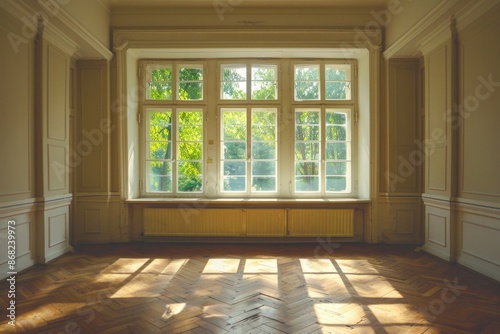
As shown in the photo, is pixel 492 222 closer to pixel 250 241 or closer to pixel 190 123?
pixel 250 241

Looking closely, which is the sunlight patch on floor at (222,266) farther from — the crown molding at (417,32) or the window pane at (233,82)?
the crown molding at (417,32)

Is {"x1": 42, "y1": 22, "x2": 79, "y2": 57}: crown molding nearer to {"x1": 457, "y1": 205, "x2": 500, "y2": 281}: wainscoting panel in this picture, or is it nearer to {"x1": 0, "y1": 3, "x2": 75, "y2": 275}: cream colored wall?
{"x1": 0, "y1": 3, "x2": 75, "y2": 275}: cream colored wall

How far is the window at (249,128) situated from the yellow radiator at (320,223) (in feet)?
1.35

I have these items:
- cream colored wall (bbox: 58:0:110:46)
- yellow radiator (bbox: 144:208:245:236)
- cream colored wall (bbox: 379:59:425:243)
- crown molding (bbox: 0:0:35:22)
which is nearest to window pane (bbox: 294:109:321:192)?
cream colored wall (bbox: 379:59:425:243)

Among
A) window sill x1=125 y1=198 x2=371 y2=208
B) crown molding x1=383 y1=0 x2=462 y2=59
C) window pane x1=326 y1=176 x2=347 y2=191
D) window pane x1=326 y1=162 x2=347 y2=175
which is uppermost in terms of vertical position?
crown molding x1=383 y1=0 x2=462 y2=59

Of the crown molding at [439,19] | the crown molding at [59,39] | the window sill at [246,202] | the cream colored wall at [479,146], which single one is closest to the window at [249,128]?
the window sill at [246,202]

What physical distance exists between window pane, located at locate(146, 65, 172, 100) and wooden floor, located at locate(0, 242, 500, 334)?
2.54m

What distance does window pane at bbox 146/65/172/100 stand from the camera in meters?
5.10

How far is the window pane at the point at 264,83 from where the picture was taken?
5.08m

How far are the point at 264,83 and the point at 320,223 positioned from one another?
2432mm

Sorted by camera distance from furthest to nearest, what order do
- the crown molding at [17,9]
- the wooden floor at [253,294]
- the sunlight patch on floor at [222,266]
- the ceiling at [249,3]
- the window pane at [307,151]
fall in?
the window pane at [307,151], the ceiling at [249,3], the sunlight patch on floor at [222,266], the crown molding at [17,9], the wooden floor at [253,294]

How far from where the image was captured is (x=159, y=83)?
201 inches

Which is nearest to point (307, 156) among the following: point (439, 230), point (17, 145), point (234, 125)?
point (234, 125)

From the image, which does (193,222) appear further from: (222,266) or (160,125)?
(160,125)
